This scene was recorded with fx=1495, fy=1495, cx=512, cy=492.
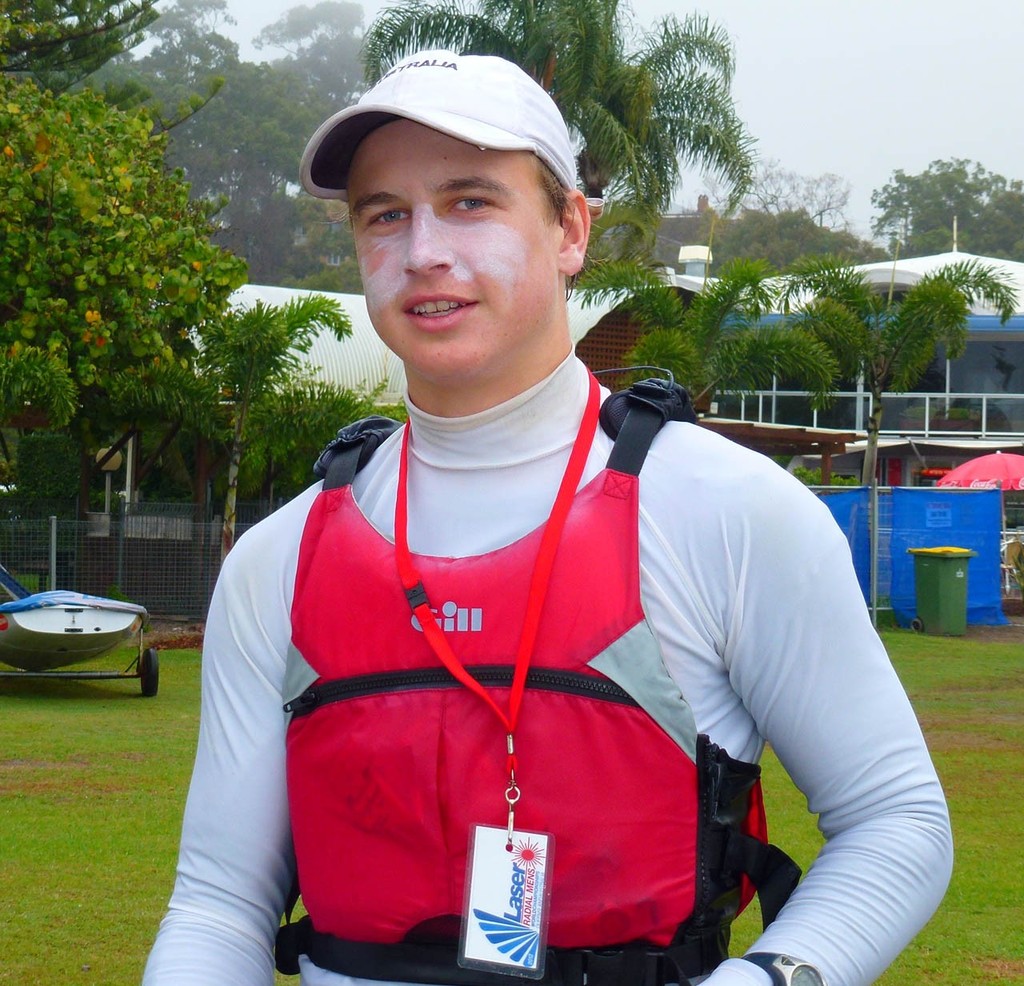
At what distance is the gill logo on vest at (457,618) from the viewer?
1.73 metres

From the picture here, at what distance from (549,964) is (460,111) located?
101 cm

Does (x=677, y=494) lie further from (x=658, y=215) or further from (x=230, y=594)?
(x=658, y=215)

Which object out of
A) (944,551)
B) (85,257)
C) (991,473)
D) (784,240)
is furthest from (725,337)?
(784,240)

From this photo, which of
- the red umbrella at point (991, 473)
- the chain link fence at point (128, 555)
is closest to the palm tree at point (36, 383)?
the chain link fence at point (128, 555)

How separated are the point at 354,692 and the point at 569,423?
1.49ft

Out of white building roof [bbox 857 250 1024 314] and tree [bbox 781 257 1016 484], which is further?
white building roof [bbox 857 250 1024 314]

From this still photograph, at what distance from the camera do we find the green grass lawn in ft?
17.2

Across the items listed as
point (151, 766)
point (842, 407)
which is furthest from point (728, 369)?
point (842, 407)

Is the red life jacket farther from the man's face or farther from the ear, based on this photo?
the ear

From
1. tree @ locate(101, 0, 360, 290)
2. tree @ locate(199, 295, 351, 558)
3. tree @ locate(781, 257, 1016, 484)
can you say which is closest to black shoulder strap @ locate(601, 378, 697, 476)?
tree @ locate(199, 295, 351, 558)

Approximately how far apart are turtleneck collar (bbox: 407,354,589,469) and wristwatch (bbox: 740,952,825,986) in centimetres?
67

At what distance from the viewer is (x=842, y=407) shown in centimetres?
3762

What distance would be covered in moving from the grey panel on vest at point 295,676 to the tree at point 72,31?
2069 cm

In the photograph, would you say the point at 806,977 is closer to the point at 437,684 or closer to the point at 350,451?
the point at 437,684
